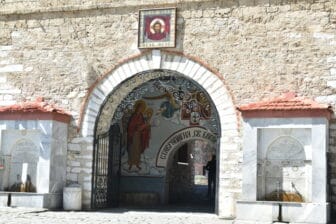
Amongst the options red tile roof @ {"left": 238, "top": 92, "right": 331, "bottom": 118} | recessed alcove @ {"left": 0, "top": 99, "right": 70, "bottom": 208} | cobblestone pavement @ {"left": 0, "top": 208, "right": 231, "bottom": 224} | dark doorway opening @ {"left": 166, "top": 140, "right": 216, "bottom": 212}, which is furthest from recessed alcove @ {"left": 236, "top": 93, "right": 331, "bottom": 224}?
dark doorway opening @ {"left": 166, "top": 140, "right": 216, "bottom": 212}

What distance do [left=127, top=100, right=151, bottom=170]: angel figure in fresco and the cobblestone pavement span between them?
3.15 m

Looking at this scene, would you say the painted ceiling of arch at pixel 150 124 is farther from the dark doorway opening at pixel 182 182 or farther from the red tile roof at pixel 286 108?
the red tile roof at pixel 286 108

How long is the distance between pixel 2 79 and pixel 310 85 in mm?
5927

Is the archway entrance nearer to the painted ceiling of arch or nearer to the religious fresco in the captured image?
the painted ceiling of arch

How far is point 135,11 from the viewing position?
33.3 feet

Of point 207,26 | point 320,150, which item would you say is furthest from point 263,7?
point 320,150

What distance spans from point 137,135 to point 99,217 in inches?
181

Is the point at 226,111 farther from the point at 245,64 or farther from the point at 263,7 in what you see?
the point at 263,7

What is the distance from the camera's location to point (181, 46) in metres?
9.87

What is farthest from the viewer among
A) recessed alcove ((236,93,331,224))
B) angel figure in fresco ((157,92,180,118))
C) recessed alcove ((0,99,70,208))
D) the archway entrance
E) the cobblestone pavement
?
angel figure in fresco ((157,92,180,118))

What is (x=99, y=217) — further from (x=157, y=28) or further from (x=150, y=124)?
(x=150, y=124)

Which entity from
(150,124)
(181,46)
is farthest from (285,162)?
(150,124)

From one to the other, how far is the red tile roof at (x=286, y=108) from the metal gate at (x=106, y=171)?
3.03 meters

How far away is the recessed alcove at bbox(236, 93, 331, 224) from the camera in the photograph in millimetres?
8242
